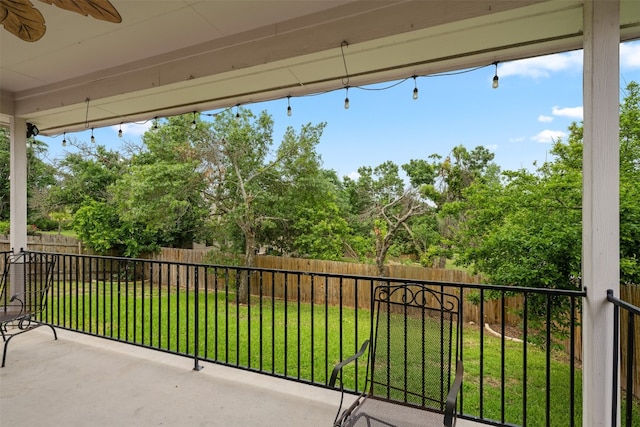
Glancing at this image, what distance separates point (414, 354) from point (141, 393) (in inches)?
73.6

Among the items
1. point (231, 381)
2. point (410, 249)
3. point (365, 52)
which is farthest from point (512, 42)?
point (410, 249)

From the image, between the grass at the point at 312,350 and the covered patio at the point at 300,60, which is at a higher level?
the covered patio at the point at 300,60

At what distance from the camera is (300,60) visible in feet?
8.08

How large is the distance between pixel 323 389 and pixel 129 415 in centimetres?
124

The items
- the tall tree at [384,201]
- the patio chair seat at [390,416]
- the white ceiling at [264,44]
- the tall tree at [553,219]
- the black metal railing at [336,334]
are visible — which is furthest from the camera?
the tall tree at [384,201]

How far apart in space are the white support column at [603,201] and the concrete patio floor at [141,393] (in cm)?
78

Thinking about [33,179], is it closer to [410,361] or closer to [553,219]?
[410,361]

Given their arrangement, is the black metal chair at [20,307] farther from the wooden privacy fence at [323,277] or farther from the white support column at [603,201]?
the white support column at [603,201]

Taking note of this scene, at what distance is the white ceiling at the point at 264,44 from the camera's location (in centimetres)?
204

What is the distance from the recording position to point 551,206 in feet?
13.0

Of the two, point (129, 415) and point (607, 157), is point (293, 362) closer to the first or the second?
point (129, 415)

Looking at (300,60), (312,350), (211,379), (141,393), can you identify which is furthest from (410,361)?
(300,60)

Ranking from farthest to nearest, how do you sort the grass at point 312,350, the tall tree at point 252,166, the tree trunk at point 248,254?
the tree trunk at point 248,254 < the tall tree at point 252,166 < the grass at point 312,350

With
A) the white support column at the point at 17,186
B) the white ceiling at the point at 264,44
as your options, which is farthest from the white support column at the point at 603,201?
the white support column at the point at 17,186
